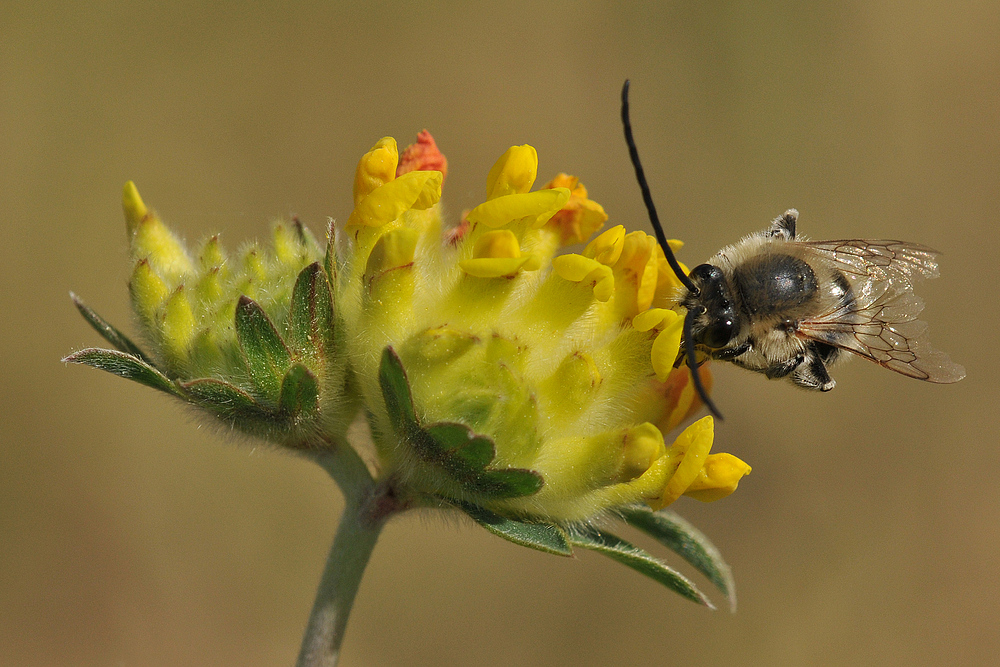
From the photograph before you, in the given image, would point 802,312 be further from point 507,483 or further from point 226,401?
point 226,401

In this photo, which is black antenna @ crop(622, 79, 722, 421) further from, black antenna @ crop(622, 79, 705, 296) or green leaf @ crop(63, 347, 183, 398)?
green leaf @ crop(63, 347, 183, 398)

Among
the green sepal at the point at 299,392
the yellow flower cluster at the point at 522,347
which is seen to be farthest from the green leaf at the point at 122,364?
the yellow flower cluster at the point at 522,347

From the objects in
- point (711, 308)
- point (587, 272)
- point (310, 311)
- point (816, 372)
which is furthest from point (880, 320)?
point (310, 311)

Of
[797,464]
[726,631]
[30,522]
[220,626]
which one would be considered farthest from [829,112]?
[30,522]

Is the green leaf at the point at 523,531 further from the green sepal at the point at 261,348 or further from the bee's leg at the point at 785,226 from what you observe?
the bee's leg at the point at 785,226

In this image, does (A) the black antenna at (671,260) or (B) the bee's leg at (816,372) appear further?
(B) the bee's leg at (816,372)

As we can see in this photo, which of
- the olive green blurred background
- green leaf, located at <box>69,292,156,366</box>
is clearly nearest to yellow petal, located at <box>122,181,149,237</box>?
green leaf, located at <box>69,292,156,366</box>
